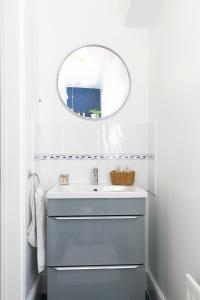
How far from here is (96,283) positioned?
167 centimetres

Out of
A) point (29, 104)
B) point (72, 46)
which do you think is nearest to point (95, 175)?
point (29, 104)

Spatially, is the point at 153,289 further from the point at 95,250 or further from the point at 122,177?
the point at 122,177

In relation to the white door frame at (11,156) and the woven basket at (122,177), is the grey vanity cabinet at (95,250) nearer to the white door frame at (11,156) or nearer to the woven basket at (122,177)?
the white door frame at (11,156)

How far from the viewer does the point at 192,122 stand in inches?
51.9

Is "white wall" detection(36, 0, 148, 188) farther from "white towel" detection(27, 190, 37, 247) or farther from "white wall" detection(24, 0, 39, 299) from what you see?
"white towel" detection(27, 190, 37, 247)

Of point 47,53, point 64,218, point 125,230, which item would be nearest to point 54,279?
point 64,218

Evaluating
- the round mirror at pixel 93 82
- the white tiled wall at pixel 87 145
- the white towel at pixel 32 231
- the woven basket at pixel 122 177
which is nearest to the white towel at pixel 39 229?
the white towel at pixel 32 231

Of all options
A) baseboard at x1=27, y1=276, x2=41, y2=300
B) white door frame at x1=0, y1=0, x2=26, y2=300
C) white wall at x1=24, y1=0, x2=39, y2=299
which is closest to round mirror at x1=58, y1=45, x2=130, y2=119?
white wall at x1=24, y1=0, x2=39, y2=299

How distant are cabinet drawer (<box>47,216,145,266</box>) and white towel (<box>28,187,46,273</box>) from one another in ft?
0.35

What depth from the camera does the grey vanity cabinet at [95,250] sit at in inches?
65.4

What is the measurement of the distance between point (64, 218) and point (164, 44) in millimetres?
1333

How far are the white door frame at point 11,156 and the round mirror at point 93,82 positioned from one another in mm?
662

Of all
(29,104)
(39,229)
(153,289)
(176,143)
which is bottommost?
(153,289)

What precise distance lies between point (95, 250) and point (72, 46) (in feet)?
5.23
